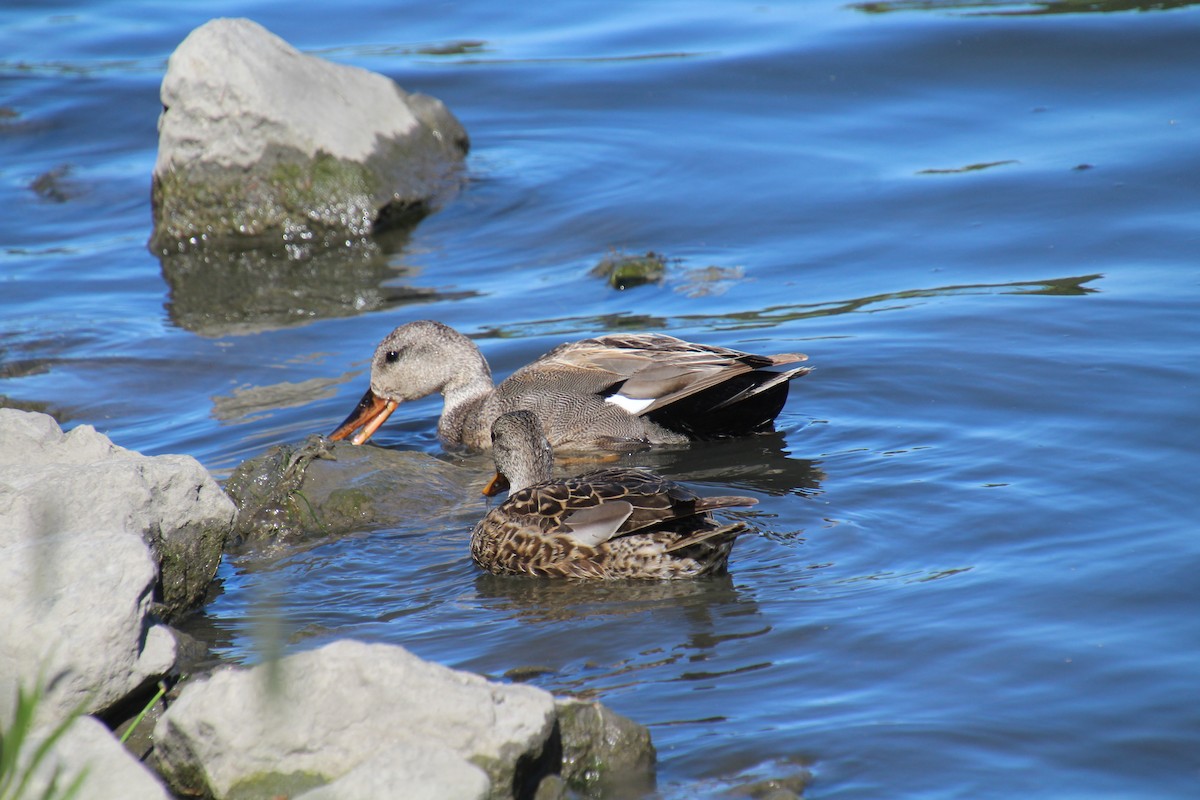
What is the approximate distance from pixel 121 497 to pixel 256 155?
6.57 meters

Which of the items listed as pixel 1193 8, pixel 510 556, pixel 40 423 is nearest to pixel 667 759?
pixel 510 556

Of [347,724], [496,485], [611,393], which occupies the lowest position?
[496,485]

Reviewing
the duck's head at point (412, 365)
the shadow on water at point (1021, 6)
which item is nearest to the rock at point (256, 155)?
the duck's head at point (412, 365)

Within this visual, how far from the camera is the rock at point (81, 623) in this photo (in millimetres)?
4062

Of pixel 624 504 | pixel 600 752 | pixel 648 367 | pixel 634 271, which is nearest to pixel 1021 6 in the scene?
pixel 634 271

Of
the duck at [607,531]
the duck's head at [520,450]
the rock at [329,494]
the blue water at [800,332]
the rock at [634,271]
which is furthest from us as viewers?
the rock at [634,271]

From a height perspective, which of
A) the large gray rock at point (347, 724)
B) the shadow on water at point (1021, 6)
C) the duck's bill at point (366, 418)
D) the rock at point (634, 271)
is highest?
the shadow on water at point (1021, 6)

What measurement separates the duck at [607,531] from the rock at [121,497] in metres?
1.07

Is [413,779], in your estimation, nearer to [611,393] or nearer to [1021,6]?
[611,393]

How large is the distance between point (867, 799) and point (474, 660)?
1.53 metres

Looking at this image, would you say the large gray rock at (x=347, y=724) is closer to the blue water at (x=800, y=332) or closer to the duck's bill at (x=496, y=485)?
the blue water at (x=800, y=332)

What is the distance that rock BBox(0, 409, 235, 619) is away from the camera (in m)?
5.09

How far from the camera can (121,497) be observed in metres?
5.20

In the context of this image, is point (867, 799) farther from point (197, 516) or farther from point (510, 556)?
point (197, 516)
